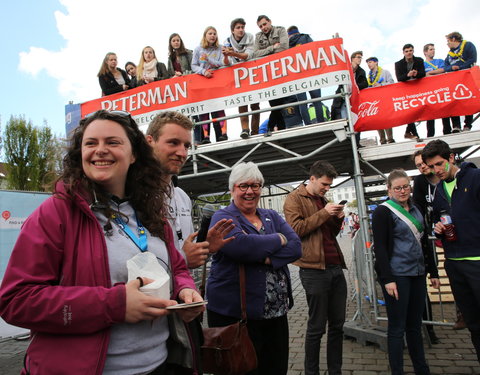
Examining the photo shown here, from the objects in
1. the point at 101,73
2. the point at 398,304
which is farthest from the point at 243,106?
the point at 398,304

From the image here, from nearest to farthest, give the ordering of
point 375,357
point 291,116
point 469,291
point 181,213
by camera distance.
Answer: point 181,213 < point 469,291 < point 375,357 < point 291,116

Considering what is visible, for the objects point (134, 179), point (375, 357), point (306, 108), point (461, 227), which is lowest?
point (375, 357)

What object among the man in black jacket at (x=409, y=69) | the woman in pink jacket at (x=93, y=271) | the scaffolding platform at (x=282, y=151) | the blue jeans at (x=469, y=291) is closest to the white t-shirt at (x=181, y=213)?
the woman in pink jacket at (x=93, y=271)

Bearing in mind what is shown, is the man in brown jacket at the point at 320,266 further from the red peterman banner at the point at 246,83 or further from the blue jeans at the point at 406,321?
the red peterman banner at the point at 246,83

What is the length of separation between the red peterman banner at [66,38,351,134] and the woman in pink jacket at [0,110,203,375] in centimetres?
426

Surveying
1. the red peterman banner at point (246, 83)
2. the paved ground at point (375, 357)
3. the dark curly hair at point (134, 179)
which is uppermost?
the red peterman banner at point (246, 83)

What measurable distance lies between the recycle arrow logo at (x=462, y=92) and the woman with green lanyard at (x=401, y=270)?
9.85ft

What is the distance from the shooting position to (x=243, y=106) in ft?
19.2

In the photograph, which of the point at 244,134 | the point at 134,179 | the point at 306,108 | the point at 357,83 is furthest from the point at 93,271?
the point at 357,83

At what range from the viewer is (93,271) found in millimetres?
1114

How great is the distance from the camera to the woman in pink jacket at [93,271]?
1010 mm

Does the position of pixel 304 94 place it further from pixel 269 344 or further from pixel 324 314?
pixel 269 344

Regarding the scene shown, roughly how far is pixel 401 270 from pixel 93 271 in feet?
8.91

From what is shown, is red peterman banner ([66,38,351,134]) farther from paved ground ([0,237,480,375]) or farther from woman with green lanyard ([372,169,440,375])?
paved ground ([0,237,480,375])
